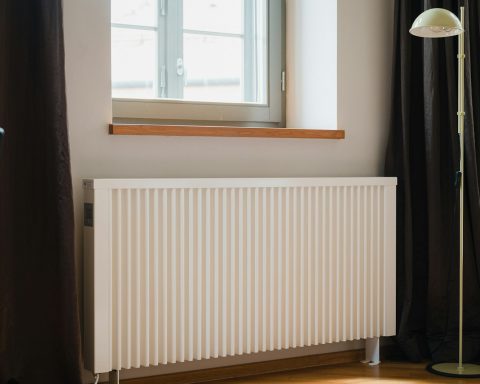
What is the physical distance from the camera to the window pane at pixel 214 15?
10.3 feet

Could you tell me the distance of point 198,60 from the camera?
314cm

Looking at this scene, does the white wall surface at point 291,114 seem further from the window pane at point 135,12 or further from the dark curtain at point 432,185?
the window pane at point 135,12

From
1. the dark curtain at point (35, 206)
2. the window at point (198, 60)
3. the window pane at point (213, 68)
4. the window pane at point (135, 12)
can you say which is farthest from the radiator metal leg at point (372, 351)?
the window pane at point (135, 12)

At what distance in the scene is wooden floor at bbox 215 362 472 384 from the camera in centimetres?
291

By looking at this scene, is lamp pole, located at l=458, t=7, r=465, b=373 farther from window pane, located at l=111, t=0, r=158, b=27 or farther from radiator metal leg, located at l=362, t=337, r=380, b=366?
window pane, located at l=111, t=0, r=158, b=27

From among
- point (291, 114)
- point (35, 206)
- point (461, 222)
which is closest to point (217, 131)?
point (291, 114)

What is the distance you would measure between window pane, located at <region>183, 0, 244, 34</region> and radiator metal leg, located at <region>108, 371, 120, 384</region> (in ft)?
4.46

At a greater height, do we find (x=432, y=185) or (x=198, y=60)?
(x=198, y=60)

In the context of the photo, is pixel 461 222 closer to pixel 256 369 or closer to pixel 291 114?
pixel 291 114

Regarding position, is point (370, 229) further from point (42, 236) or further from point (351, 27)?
point (42, 236)

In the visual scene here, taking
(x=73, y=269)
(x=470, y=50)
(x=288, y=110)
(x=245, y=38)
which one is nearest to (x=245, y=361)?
(x=73, y=269)

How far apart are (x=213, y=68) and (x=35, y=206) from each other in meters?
1.03

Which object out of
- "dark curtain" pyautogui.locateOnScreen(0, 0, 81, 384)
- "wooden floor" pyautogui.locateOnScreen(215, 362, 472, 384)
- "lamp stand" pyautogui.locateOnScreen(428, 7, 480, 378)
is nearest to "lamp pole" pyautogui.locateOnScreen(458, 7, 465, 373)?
"lamp stand" pyautogui.locateOnScreen(428, 7, 480, 378)

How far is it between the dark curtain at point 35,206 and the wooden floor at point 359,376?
729 mm
